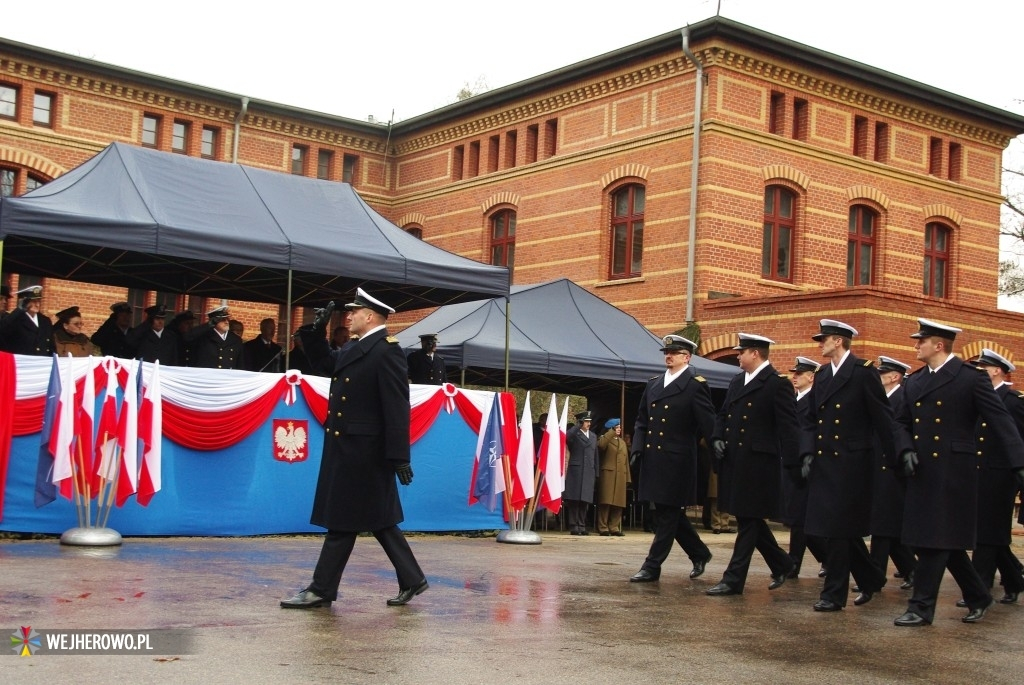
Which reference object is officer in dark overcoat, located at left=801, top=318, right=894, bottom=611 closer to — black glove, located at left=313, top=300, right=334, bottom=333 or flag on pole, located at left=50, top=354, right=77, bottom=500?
black glove, located at left=313, top=300, right=334, bottom=333

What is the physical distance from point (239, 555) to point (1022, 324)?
21.2 meters

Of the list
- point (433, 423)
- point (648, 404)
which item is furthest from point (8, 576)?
point (433, 423)

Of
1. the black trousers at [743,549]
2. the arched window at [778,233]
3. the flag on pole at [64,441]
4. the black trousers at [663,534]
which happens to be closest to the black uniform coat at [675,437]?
the black trousers at [663,534]

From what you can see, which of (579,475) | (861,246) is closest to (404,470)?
(579,475)

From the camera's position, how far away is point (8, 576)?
354 inches

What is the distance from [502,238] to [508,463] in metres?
17.6

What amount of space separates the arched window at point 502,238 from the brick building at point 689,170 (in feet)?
0.28

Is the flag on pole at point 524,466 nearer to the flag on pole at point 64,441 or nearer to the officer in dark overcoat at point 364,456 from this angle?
the flag on pole at point 64,441

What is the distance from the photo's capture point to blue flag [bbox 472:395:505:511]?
1570 centimetres

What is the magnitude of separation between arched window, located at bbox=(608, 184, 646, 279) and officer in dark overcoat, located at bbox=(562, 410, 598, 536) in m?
10.3

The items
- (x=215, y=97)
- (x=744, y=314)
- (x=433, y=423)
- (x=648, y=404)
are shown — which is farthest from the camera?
(x=215, y=97)

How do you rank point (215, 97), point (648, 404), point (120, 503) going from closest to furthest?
point (648, 404)
point (120, 503)
point (215, 97)

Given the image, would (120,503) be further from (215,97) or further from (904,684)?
(215,97)

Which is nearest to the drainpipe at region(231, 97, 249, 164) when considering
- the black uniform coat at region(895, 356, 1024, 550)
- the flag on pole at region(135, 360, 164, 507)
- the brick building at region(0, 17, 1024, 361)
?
the brick building at region(0, 17, 1024, 361)
